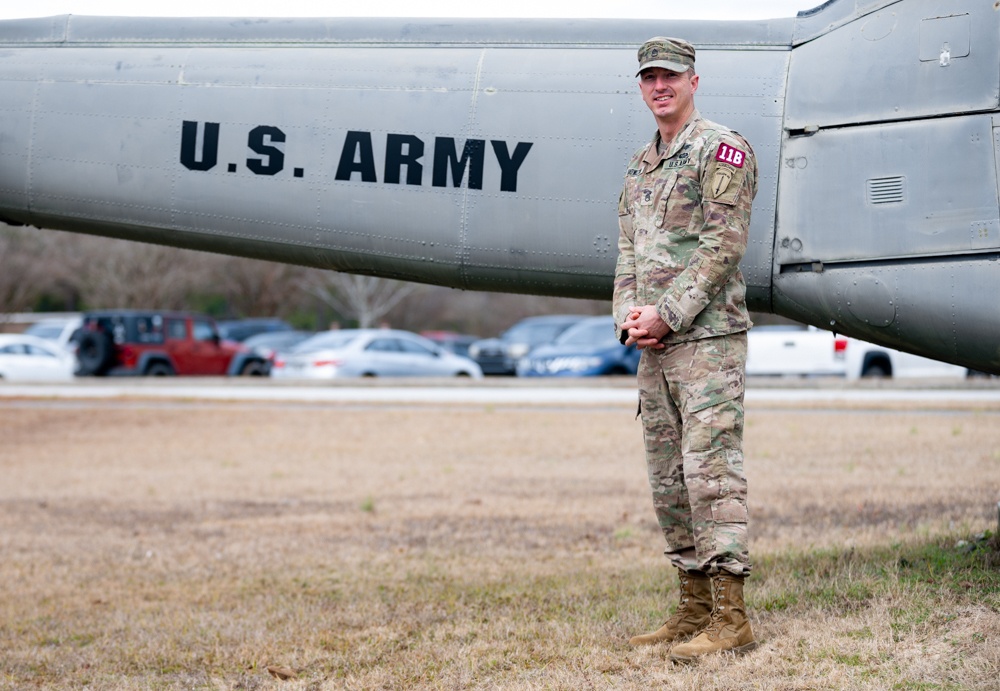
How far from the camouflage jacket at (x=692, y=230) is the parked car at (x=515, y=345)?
2178 cm

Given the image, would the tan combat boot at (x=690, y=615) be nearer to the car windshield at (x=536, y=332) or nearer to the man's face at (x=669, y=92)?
the man's face at (x=669, y=92)

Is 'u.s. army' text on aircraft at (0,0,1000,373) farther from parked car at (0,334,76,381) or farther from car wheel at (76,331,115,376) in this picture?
parked car at (0,334,76,381)

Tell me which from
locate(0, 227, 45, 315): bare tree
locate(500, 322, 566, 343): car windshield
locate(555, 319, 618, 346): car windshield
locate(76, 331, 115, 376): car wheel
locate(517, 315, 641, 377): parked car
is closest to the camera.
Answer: locate(517, 315, 641, 377): parked car

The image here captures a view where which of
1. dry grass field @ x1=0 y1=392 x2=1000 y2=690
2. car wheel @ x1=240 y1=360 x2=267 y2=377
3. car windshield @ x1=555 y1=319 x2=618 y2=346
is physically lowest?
car wheel @ x1=240 y1=360 x2=267 y2=377

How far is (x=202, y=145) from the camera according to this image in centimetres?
548

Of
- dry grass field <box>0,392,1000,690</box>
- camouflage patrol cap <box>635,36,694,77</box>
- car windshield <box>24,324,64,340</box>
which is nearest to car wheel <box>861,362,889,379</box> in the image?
dry grass field <box>0,392,1000,690</box>

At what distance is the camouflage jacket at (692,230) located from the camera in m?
3.97

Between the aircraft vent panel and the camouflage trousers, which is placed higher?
the aircraft vent panel

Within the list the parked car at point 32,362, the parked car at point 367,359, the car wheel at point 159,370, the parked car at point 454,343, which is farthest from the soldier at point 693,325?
the parked car at point 454,343

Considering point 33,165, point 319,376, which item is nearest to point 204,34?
point 33,165

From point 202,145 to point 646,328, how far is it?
2.70 metres

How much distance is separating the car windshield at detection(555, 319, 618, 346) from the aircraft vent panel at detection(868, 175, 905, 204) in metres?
17.8

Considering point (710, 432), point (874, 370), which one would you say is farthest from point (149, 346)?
point (710, 432)

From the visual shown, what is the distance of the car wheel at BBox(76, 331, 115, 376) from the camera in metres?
23.5
